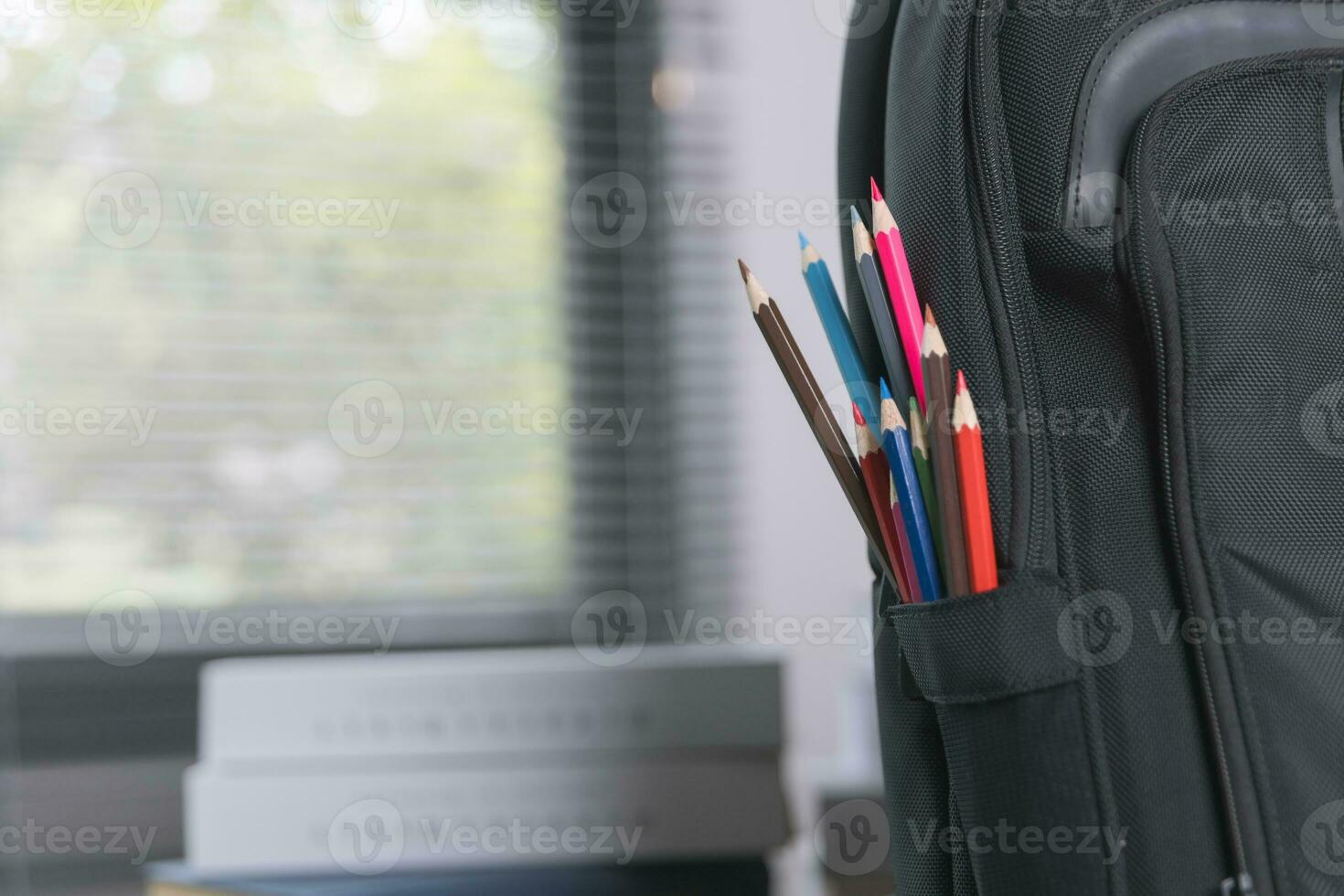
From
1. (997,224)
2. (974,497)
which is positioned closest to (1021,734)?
(974,497)

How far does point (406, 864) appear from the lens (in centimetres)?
68

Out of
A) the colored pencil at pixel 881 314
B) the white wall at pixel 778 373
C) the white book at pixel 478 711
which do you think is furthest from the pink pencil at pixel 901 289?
the white wall at pixel 778 373

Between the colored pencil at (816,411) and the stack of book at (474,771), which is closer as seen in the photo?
the colored pencil at (816,411)

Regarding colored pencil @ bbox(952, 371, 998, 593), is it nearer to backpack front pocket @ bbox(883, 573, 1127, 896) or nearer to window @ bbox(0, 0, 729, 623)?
backpack front pocket @ bbox(883, 573, 1127, 896)

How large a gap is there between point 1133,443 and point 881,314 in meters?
0.12

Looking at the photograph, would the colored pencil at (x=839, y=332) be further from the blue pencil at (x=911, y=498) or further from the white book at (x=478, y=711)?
the white book at (x=478, y=711)

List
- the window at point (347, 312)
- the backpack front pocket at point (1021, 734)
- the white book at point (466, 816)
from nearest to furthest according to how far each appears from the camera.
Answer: the backpack front pocket at point (1021, 734) < the white book at point (466, 816) < the window at point (347, 312)

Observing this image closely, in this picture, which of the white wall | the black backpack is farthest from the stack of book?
the white wall

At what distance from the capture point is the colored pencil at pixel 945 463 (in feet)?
1.34

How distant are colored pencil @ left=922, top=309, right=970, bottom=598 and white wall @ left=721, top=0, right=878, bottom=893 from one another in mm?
612

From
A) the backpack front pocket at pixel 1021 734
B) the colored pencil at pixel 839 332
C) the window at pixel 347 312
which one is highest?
the window at pixel 347 312

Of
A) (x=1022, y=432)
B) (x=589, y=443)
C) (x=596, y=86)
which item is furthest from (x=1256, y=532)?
(x=596, y=86)

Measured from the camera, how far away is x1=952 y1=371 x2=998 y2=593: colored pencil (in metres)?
0.40

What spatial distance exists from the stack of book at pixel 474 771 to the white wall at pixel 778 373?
34cm
